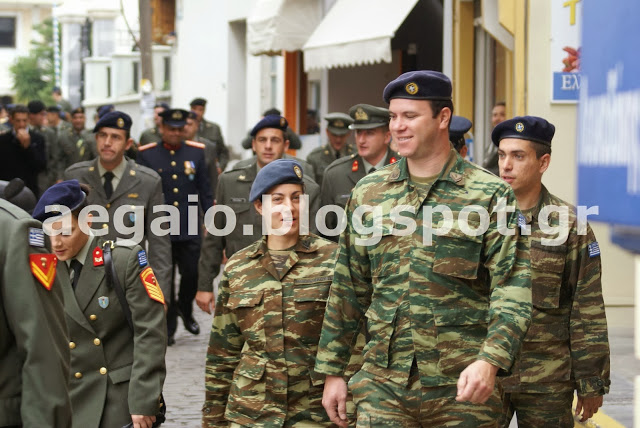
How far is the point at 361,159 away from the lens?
31.1ft

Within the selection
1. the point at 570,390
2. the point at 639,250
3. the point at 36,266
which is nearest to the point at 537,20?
the point at 570,390

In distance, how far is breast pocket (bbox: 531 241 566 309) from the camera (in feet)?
19.3

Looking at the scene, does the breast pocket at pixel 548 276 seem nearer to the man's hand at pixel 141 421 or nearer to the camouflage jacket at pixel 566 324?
the camouflage jacket at pixel 566 324

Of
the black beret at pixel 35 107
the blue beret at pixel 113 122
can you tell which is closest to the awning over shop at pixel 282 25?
the black beret at pixel 35 107

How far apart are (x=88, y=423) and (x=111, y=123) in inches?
180

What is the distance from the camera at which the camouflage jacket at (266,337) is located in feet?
18.0

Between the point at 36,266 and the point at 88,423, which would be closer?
the point at 36,266

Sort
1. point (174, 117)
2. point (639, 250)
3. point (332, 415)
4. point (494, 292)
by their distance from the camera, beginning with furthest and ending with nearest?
point (174, 117) → point (332, 415) → point (494, 292) → point (639, 250)

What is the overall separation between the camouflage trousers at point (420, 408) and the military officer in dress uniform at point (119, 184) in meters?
5.16

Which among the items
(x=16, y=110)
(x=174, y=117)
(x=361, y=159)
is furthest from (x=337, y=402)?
(x=16, y=110)

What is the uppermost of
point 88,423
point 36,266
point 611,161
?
point 611,161

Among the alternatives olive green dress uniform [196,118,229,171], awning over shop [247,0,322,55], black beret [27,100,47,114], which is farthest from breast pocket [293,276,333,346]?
awning over shop [247,0,322,55]

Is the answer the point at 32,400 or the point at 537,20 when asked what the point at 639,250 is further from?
the point at 537,20

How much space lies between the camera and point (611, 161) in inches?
112
